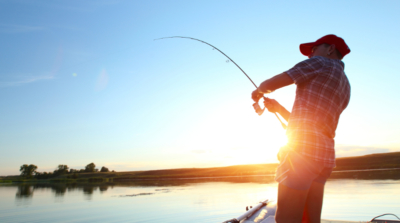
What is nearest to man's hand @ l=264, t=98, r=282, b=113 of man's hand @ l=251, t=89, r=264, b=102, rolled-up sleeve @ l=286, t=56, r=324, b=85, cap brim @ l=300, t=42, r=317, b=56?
man's hand @ l=251, t=89, r=264, b=102

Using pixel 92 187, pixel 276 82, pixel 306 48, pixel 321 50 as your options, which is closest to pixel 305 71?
pixel 276 82

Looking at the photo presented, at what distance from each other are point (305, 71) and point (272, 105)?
3.09 feet

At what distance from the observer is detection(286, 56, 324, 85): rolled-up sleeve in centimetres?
224

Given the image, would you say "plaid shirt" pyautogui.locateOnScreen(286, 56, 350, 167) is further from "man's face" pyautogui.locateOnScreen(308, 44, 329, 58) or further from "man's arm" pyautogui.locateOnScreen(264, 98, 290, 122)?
"man's arm" pyautogui.locateOnScreen(264, 98, 290, 122)

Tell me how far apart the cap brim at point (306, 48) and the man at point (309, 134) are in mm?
238

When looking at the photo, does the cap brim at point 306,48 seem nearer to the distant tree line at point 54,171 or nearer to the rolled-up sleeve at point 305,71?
the rolled-up sleeve at point 305,71

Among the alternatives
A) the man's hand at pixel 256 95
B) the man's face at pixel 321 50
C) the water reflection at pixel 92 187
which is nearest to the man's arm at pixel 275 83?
the man's hand at pixel 256 95

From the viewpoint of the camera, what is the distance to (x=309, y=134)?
7.06 ft

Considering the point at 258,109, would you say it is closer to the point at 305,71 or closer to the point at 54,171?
the point at 305,71

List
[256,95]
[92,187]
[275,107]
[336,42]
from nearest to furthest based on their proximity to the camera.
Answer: [336,42]
[256,95]
[275,107]
[92,187]

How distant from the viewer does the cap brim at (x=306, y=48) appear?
267 centimetres

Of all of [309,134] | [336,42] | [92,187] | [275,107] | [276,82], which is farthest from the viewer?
[92,187]

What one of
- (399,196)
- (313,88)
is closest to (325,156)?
(313,88)

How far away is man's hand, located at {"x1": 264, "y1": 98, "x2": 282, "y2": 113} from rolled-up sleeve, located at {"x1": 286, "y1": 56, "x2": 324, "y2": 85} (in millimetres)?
865
